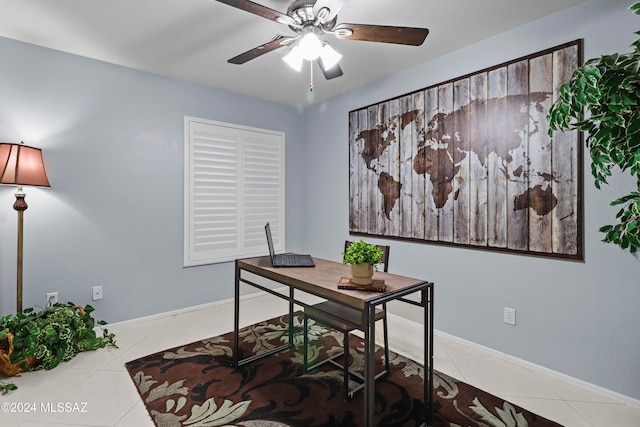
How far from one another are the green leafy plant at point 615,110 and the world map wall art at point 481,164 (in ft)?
2.24

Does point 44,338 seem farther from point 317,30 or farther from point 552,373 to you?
point 552,373

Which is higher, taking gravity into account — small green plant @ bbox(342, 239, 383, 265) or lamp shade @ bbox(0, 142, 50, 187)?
lamp shade @ bbox(0, 142, 50, 187)

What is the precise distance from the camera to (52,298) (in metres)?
2.77

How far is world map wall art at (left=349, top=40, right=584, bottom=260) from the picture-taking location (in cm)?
218

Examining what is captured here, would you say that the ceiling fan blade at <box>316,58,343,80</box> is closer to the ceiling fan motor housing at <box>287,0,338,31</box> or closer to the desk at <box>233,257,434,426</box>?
the ceiling fan motor housing at <box>287,0,338,31</box>

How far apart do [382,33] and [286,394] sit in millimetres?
2285

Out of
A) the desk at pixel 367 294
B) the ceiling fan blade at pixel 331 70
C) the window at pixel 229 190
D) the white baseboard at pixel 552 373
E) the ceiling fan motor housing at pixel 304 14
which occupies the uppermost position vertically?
the ceiling fan motor housing at pixel 304 14

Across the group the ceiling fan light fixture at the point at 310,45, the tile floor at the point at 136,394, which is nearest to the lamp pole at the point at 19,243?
the tile floor at the point at 136,394

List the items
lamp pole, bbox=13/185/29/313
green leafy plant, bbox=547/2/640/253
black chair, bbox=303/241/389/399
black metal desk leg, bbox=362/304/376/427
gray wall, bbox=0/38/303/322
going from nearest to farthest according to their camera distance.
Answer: green leafy plant, bbox=547/2/640/253
black metal desk leg, bbox=362/304/376/427
black chair, bbox=303/241/389/399
lamp pole, bbox=13/185/29/313
gray wall, bbox=0/38/303/322

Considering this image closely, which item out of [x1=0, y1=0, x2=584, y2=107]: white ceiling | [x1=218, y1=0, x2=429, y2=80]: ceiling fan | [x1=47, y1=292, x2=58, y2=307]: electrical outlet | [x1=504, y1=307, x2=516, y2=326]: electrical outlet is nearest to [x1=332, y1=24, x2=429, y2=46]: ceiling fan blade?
[x1=218, y1=0, x2=429, y2=80]: ceiling fan

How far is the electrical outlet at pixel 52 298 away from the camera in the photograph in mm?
2756

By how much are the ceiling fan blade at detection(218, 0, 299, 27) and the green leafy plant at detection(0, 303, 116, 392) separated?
2.53 meters

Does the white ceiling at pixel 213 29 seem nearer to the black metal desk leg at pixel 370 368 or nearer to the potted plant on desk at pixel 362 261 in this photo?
the potted plant on desk at pixel 362 261

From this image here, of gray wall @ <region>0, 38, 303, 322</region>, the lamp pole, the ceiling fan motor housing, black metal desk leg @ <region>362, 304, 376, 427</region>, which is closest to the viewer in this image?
black metal desk leg @ <region>362, 304, 376, 427</region>
